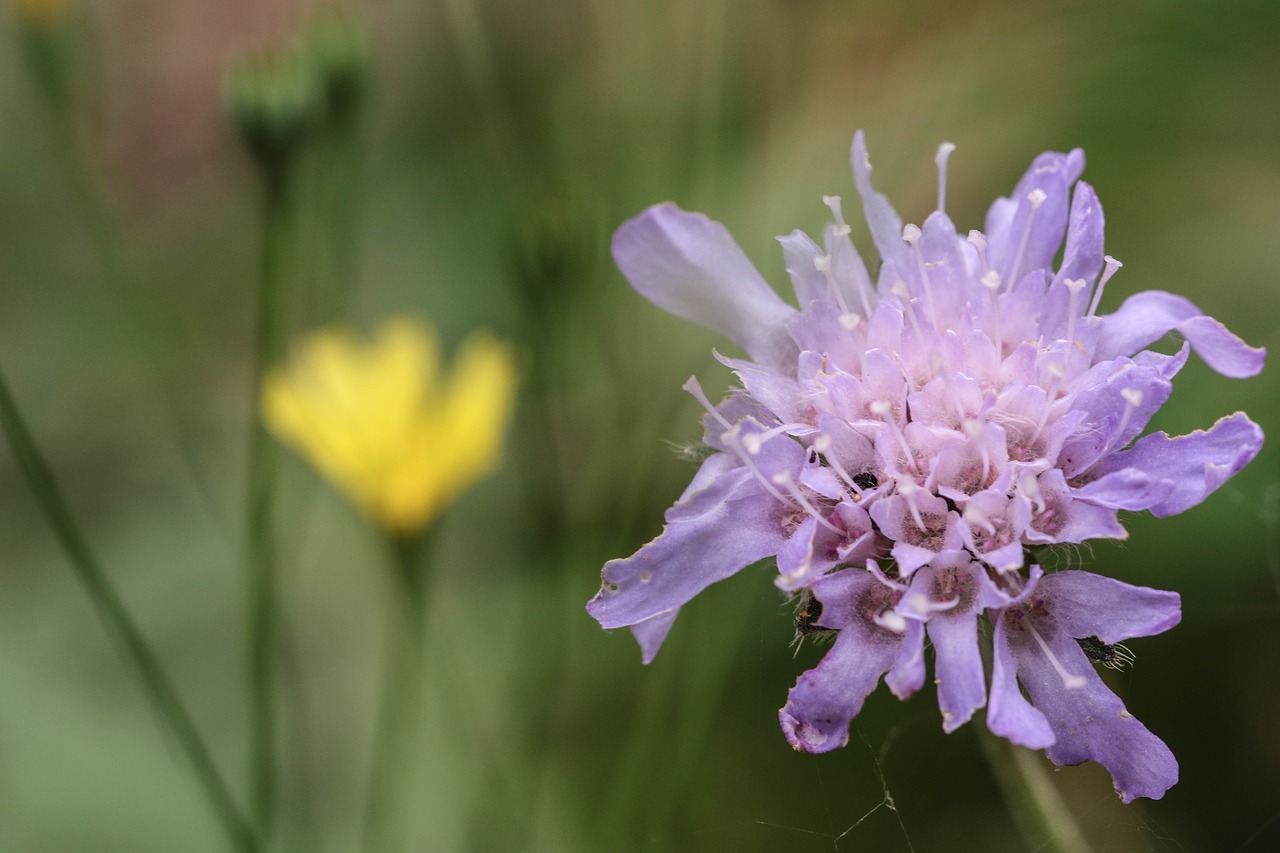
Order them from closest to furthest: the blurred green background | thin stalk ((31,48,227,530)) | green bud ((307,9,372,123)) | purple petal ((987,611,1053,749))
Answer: purple petal ((987,611,1053,749)) < the blurred green background < green bud ((307,9,372,123)) < thin stalk ((31,48,227,530))

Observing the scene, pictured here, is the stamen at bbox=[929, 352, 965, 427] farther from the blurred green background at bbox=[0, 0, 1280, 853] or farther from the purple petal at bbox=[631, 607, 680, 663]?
the blurred green background at bbox=[0, 0, 1280, 853]

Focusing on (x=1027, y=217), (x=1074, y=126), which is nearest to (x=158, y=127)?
(x=1074, y=126)

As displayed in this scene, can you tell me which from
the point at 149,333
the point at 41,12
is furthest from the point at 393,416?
the point at 149,333

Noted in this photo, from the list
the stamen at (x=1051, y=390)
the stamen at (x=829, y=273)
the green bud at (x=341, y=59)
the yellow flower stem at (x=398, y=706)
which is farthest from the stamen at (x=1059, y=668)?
the green bud at (x=341, y=59)

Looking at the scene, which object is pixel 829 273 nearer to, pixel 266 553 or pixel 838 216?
pixel 838 216

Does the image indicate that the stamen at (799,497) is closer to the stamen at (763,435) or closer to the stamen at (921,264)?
the stamen at (763,435)

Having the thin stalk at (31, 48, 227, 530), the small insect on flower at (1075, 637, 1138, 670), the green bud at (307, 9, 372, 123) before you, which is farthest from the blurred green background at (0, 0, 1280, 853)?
the small insect on flower at (1075, 637, 1138, 670)
